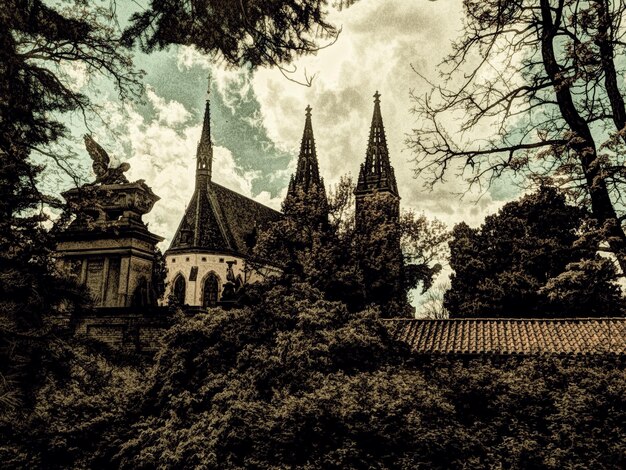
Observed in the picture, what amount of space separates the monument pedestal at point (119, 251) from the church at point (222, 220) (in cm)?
1738

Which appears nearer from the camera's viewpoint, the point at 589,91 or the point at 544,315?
the point at 589,91

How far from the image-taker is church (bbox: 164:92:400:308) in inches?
1684

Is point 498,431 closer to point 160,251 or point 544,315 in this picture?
point 544,315

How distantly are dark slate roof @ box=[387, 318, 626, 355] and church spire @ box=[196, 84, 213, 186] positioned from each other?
103 ft

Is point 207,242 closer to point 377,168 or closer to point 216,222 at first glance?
point 216,222

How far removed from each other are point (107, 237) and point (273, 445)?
11324 millimetres

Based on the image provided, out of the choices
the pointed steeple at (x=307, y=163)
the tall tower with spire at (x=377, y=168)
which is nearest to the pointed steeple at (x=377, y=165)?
the tall tower with spire at (x=377, y=168)

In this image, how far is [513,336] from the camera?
19.4 meters

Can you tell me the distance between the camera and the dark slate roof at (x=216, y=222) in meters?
44.0

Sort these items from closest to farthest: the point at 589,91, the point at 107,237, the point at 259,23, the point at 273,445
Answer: the point at 259,23 < the point at 589,91 < the point at 273,445 < the point at 107,237

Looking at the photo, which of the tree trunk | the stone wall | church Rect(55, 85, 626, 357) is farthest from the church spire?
the tree trunk

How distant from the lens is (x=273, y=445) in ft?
27.5

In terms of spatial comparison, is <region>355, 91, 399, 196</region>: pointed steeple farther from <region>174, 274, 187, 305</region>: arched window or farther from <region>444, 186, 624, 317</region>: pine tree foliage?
<region>174, 274, 187, 305</region>: arched window

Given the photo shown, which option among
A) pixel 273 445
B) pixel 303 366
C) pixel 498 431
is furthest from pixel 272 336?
pixel 498 431
